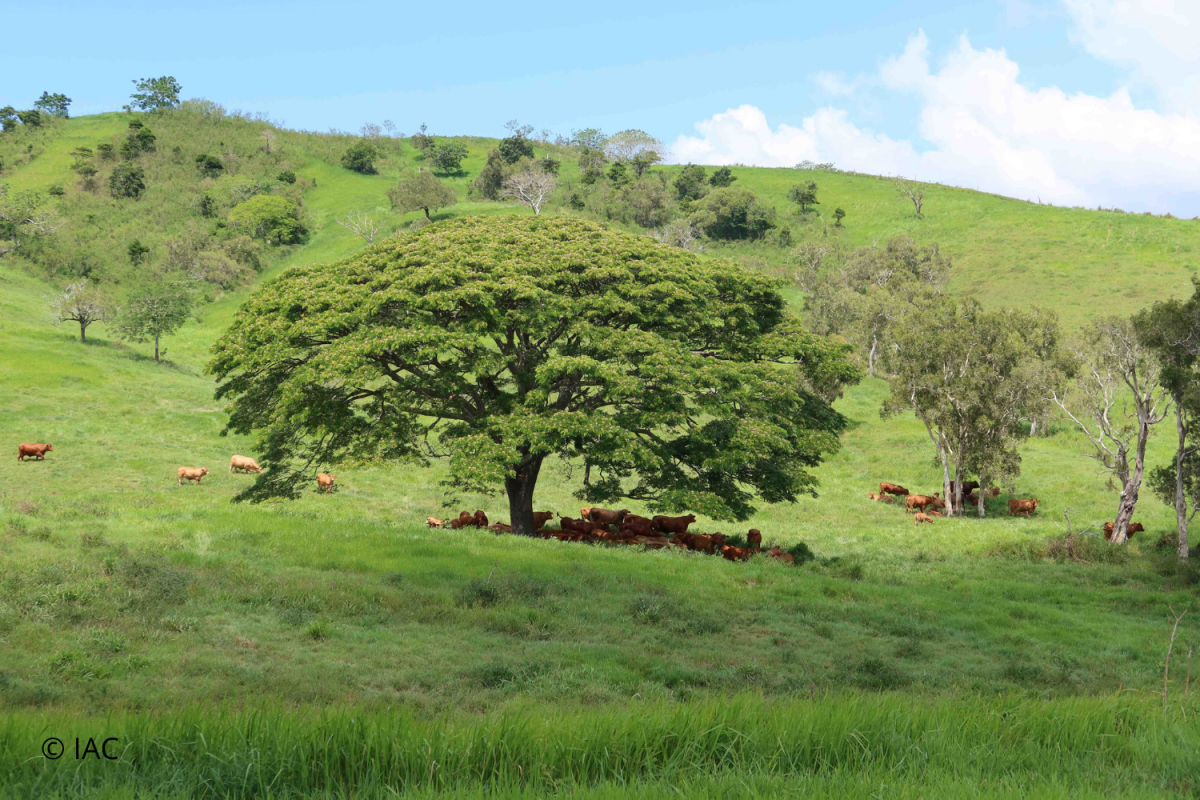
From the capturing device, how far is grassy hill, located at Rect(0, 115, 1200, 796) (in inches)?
221

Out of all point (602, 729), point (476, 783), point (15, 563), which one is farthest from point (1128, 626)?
point (15, 563)

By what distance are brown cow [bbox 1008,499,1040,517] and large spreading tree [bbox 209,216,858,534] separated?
2024 centimetres

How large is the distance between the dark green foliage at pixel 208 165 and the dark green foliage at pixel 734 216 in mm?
73155

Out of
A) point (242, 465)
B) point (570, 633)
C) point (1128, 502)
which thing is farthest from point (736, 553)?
point (242, 465)

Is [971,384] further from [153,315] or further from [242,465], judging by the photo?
[153,315]

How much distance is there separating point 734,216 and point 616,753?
353 ft

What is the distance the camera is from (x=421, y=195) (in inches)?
4006

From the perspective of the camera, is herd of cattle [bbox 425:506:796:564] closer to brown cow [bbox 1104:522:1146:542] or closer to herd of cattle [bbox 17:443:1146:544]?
herd of cattle [bbox 17:443:1146:544]

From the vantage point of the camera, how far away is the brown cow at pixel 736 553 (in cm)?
2284

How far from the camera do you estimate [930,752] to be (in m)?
5.83

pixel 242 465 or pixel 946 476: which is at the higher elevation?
pixel 946 476

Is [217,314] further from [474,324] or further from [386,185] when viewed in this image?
[474,324]

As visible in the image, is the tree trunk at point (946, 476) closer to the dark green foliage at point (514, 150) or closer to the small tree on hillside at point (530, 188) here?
the small tree on hillside at point (530, 188)

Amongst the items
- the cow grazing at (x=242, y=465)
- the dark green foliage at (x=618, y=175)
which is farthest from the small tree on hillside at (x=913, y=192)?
the cow grazing at (x=242, y=465)
